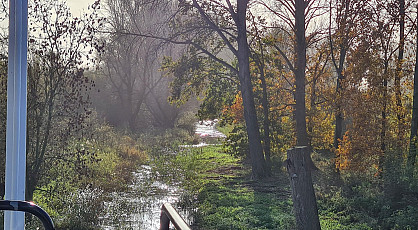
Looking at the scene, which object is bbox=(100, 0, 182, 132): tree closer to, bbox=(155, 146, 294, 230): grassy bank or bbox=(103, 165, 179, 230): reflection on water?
bbox=(155, 146, 294, 230): grassy bank

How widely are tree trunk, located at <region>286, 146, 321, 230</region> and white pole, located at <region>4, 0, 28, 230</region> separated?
133cm

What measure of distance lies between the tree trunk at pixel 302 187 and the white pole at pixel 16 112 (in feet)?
4.35

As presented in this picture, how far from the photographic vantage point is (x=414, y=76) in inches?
171

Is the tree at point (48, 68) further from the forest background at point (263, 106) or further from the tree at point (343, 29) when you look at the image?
the tree at point (343, 29)

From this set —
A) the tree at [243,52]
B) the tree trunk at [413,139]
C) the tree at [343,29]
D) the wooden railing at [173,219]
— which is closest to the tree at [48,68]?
the tree at [243,52]

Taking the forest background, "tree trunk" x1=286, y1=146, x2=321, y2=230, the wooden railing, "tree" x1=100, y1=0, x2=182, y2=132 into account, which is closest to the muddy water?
the forest background

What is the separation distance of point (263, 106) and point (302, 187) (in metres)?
3.50

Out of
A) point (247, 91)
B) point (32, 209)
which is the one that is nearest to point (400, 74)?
point (247, 91)

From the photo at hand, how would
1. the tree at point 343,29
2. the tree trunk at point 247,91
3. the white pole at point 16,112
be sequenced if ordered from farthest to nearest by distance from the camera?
the tree trunk at point 247,91
the tree at point 343,29
the white pole at point 16,112

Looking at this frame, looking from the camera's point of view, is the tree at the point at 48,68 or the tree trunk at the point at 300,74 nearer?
the tree at the point at 48,68

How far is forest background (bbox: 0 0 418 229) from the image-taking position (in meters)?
3.64

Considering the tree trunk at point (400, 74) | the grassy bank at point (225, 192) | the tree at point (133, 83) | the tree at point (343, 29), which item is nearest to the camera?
the grassy bank at point (225, 192)

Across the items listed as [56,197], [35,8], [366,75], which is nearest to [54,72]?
[35,8]

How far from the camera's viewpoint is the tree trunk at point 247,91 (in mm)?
5324
